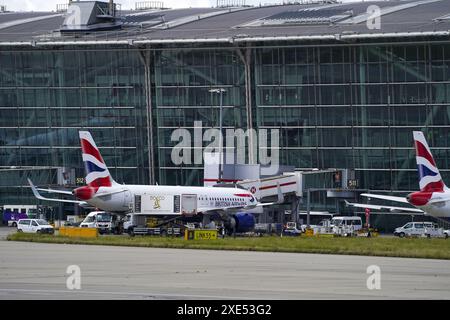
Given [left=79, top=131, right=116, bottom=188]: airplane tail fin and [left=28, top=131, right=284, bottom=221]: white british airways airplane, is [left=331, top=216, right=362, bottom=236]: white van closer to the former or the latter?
[left=28, top=131, right=284, bottom=221]: white british airways airplane

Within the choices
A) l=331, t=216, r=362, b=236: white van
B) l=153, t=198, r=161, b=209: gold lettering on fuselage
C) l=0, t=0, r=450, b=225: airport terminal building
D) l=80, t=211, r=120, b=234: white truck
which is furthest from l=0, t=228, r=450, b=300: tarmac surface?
l=0, t=0, r=450, b=225: airport terminal building

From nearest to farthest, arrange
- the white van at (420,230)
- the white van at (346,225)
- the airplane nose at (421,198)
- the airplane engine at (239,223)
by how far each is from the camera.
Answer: the airplane nose at (421,198)
the white van at (420,230)
the airplane engine at (239,223)
the white van at (346,225)

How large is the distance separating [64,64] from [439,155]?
128 ft

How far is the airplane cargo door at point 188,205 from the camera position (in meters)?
90.2

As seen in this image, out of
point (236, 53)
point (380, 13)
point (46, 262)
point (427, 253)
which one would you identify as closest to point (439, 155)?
point (380, 13)

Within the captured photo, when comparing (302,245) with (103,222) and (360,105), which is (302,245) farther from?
(360,105)

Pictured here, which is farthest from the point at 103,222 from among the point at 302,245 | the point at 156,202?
the point at 302,245

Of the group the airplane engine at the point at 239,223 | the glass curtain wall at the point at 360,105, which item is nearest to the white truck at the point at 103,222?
the airplane engine at the point at 239,223

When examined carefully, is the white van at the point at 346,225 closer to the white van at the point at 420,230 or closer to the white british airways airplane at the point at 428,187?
the white van at the point at 420,230

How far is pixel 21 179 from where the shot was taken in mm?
121750

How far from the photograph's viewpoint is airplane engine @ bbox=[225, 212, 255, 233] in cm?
9300

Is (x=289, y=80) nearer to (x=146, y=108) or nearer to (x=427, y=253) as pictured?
(x=146, y=108)

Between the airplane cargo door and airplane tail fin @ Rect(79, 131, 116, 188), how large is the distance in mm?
5679

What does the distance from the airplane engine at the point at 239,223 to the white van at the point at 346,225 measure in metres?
6.73
